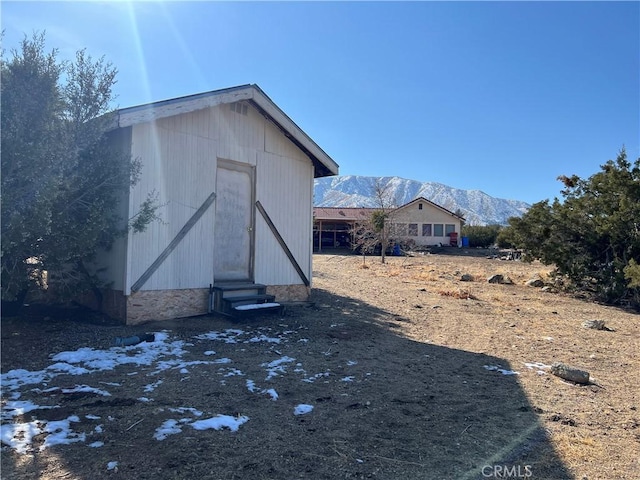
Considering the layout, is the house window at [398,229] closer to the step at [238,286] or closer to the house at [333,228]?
the house at [333,228]

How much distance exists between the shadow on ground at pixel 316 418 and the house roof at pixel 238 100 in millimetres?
3259

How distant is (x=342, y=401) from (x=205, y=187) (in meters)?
5.15

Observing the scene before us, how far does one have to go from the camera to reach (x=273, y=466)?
2.86 meters

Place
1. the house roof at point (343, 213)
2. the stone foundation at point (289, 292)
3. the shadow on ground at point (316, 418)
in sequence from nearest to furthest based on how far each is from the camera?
the shadow on ground at point (316, 418) → the stone foundation at point (289, 292) → the house roof at point (343, 213)

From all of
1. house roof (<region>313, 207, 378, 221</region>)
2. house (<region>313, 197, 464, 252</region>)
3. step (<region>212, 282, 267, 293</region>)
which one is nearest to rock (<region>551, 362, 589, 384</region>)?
step (<region>212, 282, 267, 293</region>)

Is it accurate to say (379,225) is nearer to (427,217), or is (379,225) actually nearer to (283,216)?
(427,217)

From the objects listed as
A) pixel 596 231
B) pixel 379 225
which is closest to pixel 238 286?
pixel 596 231

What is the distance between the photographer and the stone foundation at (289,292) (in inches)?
368

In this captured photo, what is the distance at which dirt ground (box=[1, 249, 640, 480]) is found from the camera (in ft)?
9.57

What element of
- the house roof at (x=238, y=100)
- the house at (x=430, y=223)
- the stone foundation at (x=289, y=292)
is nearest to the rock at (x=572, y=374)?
the stone foundation at (x=289, y=292)

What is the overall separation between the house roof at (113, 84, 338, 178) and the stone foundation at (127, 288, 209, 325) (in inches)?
107

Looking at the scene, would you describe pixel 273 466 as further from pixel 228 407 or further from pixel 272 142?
pixel 272 142

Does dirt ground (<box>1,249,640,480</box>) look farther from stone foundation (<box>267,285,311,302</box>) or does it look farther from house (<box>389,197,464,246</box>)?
house (<box>389,197,464,246</box>)

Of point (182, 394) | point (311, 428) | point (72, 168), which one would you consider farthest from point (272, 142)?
point (311, 428)
